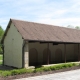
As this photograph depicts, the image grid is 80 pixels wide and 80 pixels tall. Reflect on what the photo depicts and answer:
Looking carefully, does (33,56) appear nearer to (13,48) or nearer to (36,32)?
(13,48)

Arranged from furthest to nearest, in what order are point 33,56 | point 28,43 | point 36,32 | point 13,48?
point 33,56
point 36,32
point 13,48
point 28,43

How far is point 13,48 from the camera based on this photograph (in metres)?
21.8

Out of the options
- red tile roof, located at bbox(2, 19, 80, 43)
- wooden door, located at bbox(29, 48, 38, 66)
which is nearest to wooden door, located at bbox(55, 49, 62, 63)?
red tile roof, located at bbox(2, 19, 80, 43)

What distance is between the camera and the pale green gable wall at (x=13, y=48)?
20375 mm

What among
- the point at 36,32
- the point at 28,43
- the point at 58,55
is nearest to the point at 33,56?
the point at 36,32

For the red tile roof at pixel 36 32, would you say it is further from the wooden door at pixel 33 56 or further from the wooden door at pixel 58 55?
the wooden door at pixel 58 55

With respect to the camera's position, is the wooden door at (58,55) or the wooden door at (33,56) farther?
the wooden door at (58,55)

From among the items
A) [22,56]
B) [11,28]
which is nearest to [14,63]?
[22,56]

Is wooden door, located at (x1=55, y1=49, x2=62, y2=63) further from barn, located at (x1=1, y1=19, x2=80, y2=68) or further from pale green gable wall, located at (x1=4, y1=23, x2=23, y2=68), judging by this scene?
pale green gable wall, located at (x1=4, y1=23, x2=23, y2=68)

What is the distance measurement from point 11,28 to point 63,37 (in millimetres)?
7865

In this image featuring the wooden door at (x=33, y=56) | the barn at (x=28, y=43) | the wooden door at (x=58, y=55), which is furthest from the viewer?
the wooden door at (x=58, y=55)

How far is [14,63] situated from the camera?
2141 centimetres

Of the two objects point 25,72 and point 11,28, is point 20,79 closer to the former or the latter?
point 25,72

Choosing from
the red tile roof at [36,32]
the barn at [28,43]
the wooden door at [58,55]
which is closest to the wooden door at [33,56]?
the barn at [28,43]
